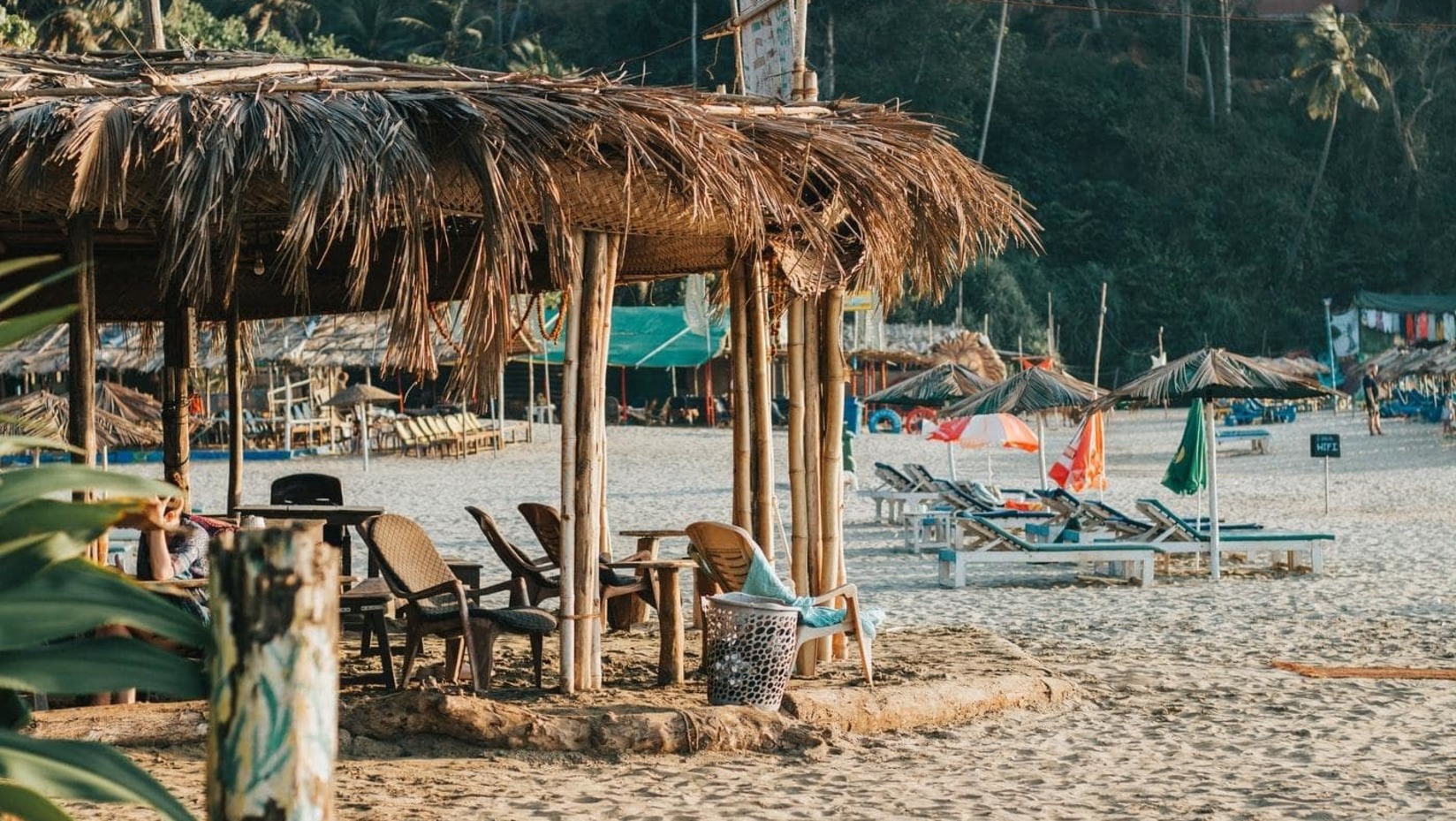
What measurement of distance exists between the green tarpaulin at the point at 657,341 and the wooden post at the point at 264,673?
30.5 m

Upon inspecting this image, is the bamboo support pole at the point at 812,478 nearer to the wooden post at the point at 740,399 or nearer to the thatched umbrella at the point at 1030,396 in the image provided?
the wooden post at the point at 740,399

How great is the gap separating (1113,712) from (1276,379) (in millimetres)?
5939

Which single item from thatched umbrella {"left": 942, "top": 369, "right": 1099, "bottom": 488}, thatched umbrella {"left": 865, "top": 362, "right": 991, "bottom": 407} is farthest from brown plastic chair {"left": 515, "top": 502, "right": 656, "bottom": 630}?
thatched umbrella {"left": 865, "top": 362, "right": 991, "bottom": 407}

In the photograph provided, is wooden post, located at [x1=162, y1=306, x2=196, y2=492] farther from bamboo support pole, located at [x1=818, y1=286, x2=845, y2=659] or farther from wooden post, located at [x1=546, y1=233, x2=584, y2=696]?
bamboo support pole, located at [x1=818, y1=286, x2=845, y2=659]

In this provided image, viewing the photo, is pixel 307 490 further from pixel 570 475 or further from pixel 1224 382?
pixel 1224 382

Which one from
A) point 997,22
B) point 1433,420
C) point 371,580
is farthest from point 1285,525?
point 997,22

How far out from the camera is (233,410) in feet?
36.4

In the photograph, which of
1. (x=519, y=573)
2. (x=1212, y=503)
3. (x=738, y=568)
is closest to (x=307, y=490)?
(x=519, y=573)

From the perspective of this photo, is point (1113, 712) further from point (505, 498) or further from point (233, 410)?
point (505, 498)

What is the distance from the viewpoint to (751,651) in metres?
6.70

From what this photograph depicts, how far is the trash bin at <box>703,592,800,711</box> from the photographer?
670 cm

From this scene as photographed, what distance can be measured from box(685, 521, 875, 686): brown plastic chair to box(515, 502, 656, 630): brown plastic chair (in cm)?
36

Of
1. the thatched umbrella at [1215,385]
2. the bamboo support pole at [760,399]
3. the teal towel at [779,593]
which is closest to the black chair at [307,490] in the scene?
the bamboo support pole at [760,399]

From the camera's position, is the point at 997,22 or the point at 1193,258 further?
the point at 997,22
